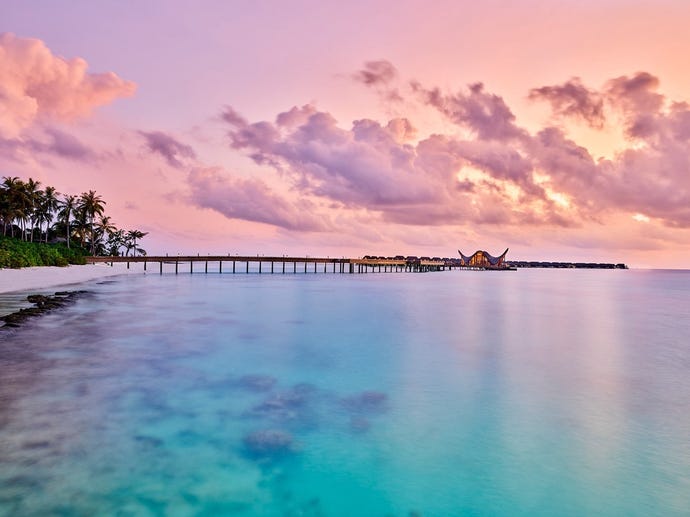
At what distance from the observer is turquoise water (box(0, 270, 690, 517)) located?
6.20 metres

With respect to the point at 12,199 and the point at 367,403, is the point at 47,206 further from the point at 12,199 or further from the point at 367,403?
the point at 367,403

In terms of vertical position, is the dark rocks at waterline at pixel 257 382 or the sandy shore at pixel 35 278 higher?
the sandy shore at pixel 35 278

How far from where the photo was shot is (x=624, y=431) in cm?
920

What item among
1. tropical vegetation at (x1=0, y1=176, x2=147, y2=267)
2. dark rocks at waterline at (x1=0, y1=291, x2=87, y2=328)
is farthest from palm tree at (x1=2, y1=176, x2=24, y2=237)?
dark rocks at waterline at (x1=0, y1=291, x2=87, y2=328)

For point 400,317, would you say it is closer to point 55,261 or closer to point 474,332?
point 474,332

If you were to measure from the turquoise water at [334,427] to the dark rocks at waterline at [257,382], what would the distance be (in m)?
0.12

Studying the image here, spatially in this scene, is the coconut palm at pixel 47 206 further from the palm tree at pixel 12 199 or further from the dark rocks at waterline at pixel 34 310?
the dark rocks at waterline at pixel 34 310

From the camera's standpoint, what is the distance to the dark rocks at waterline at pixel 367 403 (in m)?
10.1

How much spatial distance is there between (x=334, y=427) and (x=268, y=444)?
1.58 meters

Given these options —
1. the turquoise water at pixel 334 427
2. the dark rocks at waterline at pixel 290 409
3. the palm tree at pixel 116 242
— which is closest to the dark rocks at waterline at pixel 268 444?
the turquoise water at pixel 334 427

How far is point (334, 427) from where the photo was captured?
29.2ft

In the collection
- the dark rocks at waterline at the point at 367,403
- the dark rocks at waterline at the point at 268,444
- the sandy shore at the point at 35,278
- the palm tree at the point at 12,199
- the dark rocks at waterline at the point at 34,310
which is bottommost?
the dark rocks at waterline at the point at 367,403

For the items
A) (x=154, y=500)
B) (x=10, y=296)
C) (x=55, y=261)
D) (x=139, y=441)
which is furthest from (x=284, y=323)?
(x=55, y=261)

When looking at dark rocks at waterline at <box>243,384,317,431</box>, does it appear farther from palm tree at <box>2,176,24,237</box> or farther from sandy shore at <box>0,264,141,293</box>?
palm tree at <box>2,176,24,237</box>
